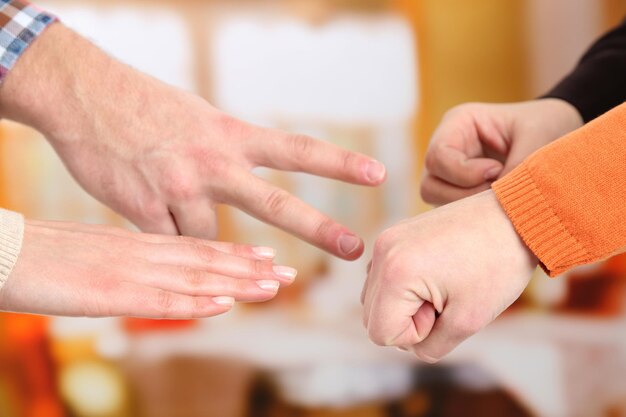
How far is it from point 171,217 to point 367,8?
2.06 m

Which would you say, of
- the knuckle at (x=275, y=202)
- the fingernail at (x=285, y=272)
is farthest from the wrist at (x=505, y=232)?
the knuckle at (x=275, y=202)

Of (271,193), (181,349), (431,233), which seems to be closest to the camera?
(431,233)

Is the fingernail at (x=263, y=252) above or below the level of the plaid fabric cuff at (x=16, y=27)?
below

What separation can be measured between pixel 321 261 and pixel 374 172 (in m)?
1.85

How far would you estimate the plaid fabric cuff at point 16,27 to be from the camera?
1173 millimetres

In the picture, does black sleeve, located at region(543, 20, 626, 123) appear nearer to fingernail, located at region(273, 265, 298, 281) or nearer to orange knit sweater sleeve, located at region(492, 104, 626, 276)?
orange knit sweater sleeve, located at region(492, 104, 626, 276)

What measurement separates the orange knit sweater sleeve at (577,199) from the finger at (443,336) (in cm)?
11

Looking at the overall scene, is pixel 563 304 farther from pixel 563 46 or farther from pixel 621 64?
pixel 621 64

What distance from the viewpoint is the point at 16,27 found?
1.19 m

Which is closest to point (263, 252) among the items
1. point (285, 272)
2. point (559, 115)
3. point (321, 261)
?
point (285, 272)

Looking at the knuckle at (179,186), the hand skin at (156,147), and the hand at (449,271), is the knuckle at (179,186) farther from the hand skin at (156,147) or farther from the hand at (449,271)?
the hand at (449,271)

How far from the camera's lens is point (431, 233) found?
0.88 meters

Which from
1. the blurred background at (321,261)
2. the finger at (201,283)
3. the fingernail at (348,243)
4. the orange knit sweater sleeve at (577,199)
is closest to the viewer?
the orange knit sweater sleeve at (577,199)

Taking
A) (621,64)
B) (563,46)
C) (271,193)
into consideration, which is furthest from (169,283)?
(563,46)
